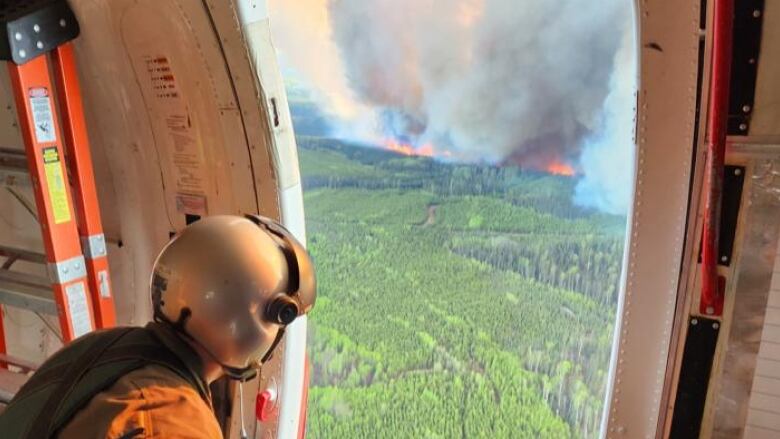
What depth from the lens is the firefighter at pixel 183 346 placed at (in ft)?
3.97

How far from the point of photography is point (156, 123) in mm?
2648

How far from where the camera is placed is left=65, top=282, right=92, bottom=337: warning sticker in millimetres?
2398

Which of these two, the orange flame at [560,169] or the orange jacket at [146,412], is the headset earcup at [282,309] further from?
the orange flame at [560,169]

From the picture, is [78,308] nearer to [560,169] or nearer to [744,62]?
[560,169]

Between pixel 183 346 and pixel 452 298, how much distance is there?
4.99 ft

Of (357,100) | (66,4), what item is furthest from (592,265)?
(66,4)

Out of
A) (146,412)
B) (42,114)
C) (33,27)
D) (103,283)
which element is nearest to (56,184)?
(42,114)

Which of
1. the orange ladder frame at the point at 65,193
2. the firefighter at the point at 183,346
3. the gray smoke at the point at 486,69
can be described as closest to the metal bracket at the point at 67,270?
the orange ladder frame at the point at 65,193

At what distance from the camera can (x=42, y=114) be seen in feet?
7.38

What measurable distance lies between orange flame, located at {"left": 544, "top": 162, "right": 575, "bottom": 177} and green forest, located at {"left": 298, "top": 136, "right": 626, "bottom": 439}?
0.03 m

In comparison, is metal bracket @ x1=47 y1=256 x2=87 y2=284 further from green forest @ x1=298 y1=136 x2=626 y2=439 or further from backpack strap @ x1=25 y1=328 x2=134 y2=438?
backpack strap @ x1=25 y1=328 x2=134 y2=438

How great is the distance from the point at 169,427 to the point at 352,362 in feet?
6.09

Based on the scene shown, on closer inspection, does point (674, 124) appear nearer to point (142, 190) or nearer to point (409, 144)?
point (409, 144)

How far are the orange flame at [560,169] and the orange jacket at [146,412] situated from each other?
1600mm
